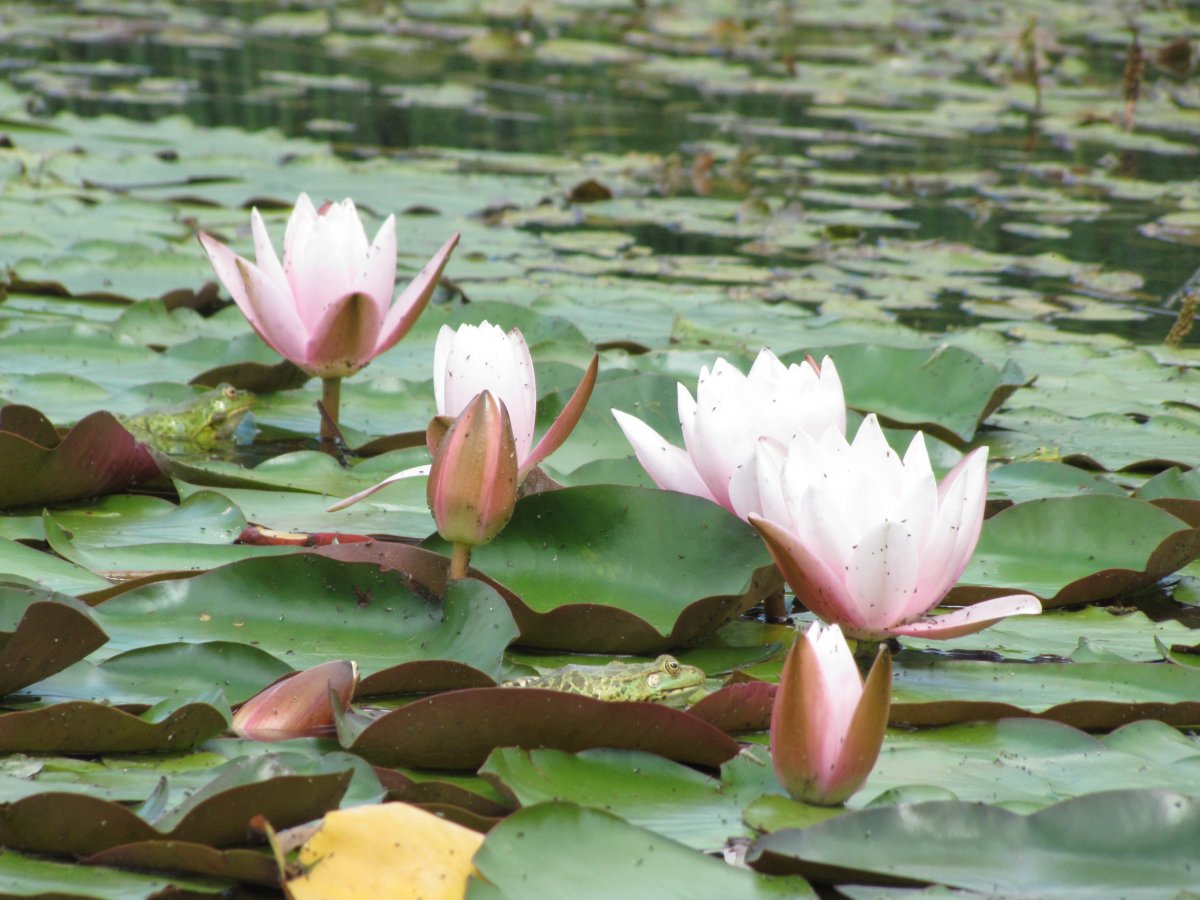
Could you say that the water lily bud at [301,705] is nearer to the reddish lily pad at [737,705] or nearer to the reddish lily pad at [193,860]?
the reddish lily pad at [193,860]

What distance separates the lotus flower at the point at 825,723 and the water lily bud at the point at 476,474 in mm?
538

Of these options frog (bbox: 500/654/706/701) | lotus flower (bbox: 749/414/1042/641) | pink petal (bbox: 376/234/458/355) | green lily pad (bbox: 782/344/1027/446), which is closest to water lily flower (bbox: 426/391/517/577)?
frog (bbox: 500/654/706/701)

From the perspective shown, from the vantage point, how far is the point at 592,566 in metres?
2.16

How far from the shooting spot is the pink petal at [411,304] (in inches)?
107

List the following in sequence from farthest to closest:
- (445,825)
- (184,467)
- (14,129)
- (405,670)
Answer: (14,129)
(184,467)
(405,670)
(445,825)

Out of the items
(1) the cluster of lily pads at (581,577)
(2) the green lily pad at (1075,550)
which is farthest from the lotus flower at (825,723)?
(2) the green lily pad at (1075,550)

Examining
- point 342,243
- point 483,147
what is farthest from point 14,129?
point 342,243

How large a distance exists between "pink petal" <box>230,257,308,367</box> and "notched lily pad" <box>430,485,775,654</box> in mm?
738

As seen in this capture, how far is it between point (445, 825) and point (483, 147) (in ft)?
23.7

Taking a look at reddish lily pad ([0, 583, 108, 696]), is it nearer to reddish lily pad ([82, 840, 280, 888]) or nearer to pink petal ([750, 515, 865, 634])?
reddish lily pad ([82, 840, 280, 888])

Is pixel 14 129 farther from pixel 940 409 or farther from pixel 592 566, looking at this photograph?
pixel 592 566

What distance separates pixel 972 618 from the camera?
6.25ft

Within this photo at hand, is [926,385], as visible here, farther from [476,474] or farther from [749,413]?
[476,474]

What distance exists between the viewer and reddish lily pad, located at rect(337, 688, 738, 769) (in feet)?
5.12
